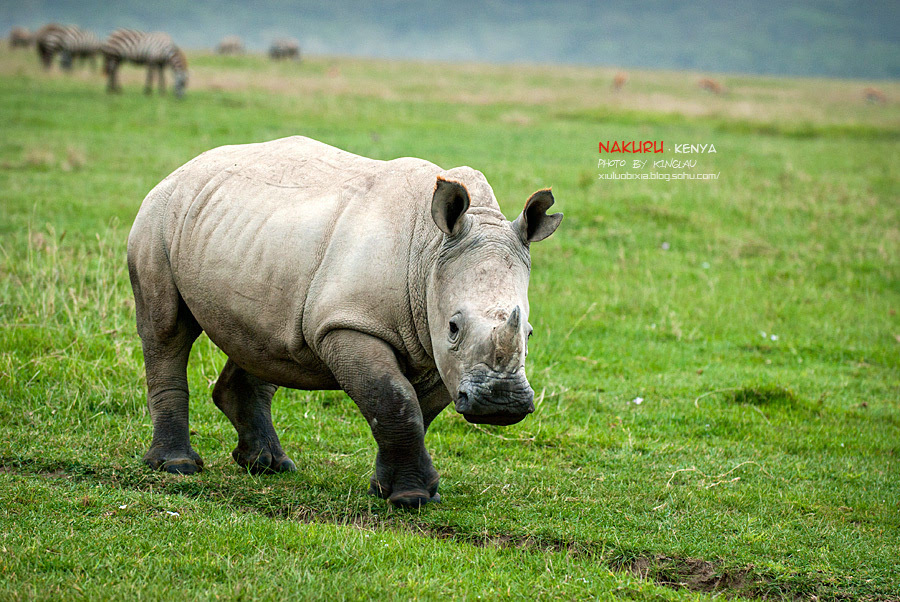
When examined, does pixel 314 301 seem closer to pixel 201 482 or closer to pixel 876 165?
pixel 201 482

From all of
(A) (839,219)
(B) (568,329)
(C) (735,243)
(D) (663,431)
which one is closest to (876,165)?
(A) (839,219)

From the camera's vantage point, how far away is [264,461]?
606cm

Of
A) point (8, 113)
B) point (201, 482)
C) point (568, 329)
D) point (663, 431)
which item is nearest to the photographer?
point (201, 482)

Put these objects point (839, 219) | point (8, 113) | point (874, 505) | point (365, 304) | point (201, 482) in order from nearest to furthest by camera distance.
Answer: point (365, 304), point (201, 482), point (874, 505), point (839, 219), point (8, 113)

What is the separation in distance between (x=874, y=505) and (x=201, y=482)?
14.3ft

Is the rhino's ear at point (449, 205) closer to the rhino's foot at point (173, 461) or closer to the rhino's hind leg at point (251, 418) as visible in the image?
the rhino's hind leg at point (251, 418)

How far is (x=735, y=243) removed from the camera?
1331cm

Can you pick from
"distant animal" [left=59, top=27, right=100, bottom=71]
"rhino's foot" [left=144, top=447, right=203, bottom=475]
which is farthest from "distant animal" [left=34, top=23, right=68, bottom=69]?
"rhino's foot" [left=144, top=447, right=203, bottom=475]

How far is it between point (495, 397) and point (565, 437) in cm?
262

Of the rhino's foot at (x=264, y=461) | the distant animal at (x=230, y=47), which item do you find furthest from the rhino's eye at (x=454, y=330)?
the distant animal at (x=230, y=47)

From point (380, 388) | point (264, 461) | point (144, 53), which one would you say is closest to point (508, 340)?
point (380, 388)

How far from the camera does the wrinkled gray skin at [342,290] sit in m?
4.91

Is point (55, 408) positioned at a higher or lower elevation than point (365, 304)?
lower

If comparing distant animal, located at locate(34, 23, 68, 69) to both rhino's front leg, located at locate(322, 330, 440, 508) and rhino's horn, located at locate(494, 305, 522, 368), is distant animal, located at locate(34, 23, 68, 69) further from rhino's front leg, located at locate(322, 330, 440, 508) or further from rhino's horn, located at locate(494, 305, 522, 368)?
rhino's horn, located at locate(494, 305, 522, 368)
